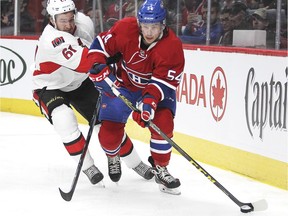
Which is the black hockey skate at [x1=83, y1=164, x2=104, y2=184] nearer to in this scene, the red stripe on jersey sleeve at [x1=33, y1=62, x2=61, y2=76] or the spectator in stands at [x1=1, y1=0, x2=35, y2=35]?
the red stripe on jersey sleeve at [x1=33, y1=62, x2=61, y2=76]

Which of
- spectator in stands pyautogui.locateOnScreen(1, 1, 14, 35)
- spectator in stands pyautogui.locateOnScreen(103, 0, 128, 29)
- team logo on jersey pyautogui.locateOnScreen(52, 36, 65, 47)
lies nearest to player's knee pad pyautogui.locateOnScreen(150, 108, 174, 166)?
team logo on jersey pyautogui.locateOnScreen(52, 36, 65, 47)

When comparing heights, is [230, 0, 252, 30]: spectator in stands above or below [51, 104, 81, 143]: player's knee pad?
above

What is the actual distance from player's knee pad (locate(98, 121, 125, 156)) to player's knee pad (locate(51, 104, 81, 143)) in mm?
145

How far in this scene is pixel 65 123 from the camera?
12.1 ft

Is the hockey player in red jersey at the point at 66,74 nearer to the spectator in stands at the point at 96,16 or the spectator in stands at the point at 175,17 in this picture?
the spectator in stands at the point at 175,17

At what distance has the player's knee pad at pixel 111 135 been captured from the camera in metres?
3.64

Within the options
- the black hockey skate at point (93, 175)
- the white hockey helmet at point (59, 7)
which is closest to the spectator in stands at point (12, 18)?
the white hockey helmet at point (59, 7)

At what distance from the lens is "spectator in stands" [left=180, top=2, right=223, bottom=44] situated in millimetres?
4994

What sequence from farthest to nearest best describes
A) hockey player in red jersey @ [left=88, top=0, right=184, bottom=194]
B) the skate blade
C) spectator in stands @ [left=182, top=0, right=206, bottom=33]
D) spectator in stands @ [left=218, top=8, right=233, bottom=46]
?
spectator in stands @ [left=182, top=0, right=206, bottom=33] < spectator in stands @ [left=218, top=8, right=233, bottom=46] < the skate blade < hockey player in red jersey @ [left=88, top=0, right=184, bottom=194]

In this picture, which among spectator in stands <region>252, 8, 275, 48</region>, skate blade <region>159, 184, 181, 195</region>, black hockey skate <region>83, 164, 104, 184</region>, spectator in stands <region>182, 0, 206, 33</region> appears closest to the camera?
skate blade <region>159, 184, 181, 195</region>

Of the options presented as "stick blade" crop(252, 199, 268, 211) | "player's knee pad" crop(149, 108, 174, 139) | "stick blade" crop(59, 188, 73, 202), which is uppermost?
"player's knee pad" crop(149, 108, 174, 139)

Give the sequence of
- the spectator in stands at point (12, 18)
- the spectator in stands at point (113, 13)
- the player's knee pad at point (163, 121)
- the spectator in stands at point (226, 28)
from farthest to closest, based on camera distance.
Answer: the spectator in stands at point (12, 18) < the spectator in stands at point (113, 13) < the spectator in stands at point (226, 28) < the player's knee pad at point (163, 121)

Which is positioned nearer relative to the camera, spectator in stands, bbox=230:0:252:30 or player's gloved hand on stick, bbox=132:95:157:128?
player's gloved hand on stick, bbox=132:95:157:128

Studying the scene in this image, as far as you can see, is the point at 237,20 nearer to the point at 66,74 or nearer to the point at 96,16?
the point at 66,74
